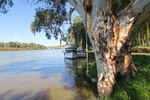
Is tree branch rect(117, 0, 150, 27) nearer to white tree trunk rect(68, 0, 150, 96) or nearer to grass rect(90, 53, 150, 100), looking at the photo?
white tree trunk rect(68, 0, 150, 96)

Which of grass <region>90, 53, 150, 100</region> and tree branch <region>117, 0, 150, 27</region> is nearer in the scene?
tree branch <region>117, 0, 150, 27</region>

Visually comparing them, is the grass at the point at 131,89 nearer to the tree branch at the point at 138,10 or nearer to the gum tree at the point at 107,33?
the gum tree at the point at 107,33

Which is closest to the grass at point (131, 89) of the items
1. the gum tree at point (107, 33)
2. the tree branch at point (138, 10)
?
the gum tree at point (107, 33)

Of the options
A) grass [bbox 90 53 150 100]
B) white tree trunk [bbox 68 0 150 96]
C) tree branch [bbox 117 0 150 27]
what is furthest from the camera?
white tree trunk [bbox 68 0 150 96]

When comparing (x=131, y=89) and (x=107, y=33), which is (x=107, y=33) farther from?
(x=131, y=89)

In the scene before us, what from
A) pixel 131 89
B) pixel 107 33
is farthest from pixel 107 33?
pixel 131 89

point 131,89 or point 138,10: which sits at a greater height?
point 138,10

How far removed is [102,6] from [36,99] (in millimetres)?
3977

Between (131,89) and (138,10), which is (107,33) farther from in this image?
(131,89)

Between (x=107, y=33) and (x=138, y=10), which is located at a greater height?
(x=138, y=10)

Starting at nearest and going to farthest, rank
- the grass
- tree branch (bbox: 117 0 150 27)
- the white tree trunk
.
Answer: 1. tree branch (bbox: 117 0 150 27)
2. the grass
3. the white tree trunk

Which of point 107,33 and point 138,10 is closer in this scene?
point 138,10

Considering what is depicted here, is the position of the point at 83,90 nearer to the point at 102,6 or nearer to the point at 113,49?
the point at 113,49

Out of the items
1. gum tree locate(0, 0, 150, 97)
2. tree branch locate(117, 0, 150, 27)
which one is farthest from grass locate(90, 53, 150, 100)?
tree branch locate(117, 0, 150, 27)
